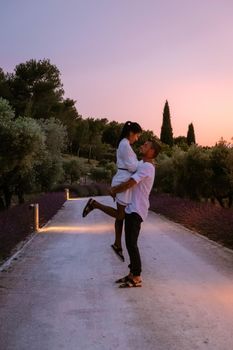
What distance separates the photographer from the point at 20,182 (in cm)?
2975

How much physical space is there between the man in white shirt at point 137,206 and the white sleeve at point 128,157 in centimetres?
10

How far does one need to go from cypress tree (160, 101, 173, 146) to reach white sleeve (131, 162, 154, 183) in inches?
3353

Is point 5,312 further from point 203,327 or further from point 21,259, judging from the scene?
point 21,259

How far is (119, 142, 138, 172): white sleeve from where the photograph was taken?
884cm

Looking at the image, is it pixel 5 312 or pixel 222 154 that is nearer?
pixel 5 312

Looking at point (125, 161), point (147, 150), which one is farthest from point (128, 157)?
point (147, 150)

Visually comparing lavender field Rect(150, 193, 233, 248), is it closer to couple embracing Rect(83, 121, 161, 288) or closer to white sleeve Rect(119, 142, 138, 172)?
couple embracing Rect(83, 121, 161, 288)

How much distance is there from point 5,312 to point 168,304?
214 centimetres

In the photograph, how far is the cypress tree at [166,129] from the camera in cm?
9481

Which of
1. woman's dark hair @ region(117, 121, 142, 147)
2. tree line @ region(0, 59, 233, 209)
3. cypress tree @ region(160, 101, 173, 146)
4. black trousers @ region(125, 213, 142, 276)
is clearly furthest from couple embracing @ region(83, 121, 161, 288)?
cypress tree @ region(160, 101, 173, 146)

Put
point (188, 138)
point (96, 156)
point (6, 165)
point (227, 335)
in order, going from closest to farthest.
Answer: point (227, 335) < point (6, 165) < point (188, 138) < point (96, 156)

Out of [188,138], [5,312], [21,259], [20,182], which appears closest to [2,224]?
[21,259]

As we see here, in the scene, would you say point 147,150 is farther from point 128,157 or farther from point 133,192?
point 133,192

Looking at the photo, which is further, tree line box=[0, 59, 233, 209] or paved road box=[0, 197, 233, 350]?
tree line box=[0, 59, 233, 209]
